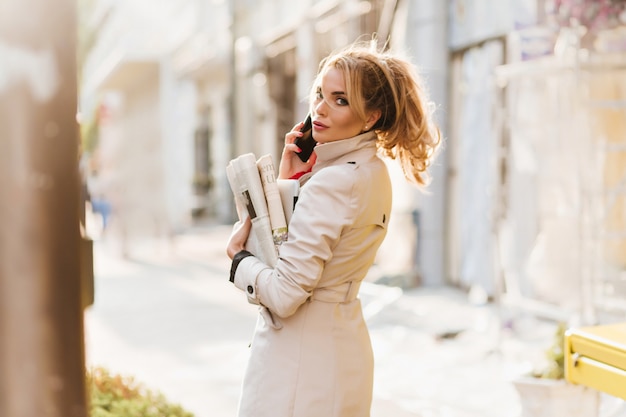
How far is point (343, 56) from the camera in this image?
89.8 inches

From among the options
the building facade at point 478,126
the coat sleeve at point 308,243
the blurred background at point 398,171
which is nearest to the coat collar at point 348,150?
the coat sleeve at point 308,243

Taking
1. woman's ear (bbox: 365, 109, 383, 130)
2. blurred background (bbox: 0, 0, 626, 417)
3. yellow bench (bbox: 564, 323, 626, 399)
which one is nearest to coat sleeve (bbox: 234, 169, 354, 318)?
woman's ear (bbox: 365, 109, 383, 130)

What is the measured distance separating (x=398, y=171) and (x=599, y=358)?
7676mm

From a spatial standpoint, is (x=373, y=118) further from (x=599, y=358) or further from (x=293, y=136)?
(x=599, y=358)

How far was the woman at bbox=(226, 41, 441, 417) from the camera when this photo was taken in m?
2.17

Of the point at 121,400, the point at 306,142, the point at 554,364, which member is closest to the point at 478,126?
the point at 554,364

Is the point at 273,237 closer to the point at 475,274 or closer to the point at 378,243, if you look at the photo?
the point at 378,243

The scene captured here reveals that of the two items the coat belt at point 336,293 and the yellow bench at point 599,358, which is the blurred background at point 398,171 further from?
the yellow bench at point 599,358

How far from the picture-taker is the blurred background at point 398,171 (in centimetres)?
136

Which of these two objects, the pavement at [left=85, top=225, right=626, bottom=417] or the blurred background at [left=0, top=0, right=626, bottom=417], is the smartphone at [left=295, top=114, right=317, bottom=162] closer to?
the blurred background at [left=0, top=0, right=626, bottom=417]

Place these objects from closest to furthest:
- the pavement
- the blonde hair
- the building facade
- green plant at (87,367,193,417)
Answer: the blonde hair → green plant at (87,367,193,417) → the pavement → the building facade

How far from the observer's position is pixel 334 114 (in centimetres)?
227

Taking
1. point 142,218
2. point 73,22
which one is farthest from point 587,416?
point 142,218

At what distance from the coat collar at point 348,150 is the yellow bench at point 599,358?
3.63 feet
